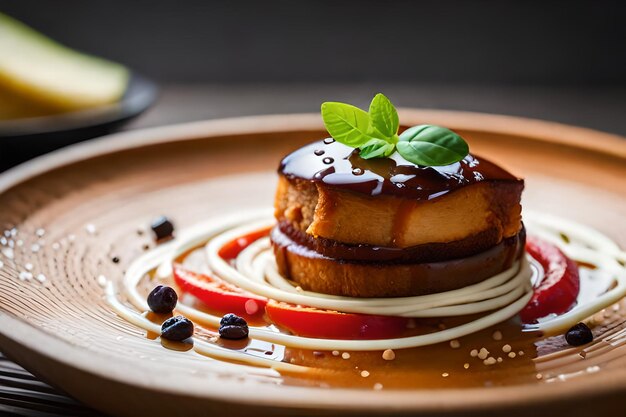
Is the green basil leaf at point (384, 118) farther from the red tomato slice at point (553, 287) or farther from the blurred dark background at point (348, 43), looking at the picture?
the blurred dark background at point (348, 43)

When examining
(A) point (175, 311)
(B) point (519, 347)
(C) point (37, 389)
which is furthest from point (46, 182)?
(B) point (519, 347)

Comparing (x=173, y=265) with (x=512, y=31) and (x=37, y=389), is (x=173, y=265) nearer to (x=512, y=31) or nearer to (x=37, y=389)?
(x=37, y=389)

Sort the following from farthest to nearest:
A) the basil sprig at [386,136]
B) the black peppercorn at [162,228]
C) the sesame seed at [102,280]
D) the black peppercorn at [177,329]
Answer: the black peppercorn at [162,228] < the sesame seed at [102,280] < the basil sprig at [386,136] < the black peppercorn at [177,329]

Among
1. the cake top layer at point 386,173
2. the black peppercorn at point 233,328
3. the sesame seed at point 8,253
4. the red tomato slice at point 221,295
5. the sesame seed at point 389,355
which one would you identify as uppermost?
the cake top layer at point 386,173

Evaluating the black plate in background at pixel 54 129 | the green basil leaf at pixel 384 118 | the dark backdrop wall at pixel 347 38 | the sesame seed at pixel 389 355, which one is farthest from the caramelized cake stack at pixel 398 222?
the dark backdrop wall at pixel 347 38

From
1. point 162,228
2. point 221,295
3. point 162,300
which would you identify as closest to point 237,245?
point 162,228

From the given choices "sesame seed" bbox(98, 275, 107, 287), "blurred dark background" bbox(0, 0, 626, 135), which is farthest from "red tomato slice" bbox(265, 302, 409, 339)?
"blurred dark background" bbox(0, 0, 626, 135)
